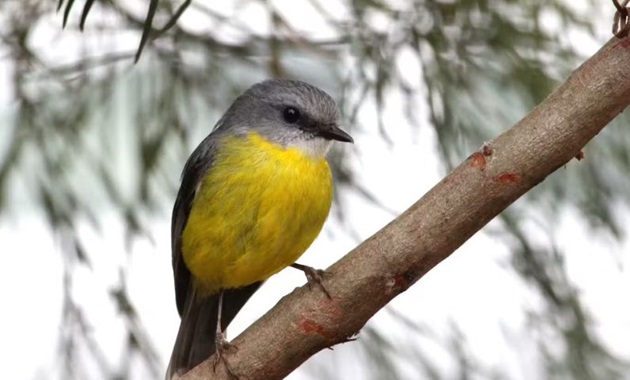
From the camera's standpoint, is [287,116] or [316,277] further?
[287,116]

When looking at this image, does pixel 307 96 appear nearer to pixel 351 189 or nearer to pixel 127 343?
pixel 351 189

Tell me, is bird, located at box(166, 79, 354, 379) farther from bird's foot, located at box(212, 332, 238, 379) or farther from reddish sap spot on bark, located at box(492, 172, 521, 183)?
reddish sap spot on bark, located at box(492, 172, 521, 183)

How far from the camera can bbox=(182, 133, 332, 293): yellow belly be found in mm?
2559

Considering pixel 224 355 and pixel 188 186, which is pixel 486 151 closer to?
pixel 224 355

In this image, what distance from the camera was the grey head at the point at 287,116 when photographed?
8.86 ft

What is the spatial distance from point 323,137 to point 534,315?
0.65m

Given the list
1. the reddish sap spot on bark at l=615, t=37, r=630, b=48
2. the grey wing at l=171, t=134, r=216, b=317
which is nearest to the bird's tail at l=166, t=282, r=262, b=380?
the grey wing at l=171, t=134, r=216, b=317

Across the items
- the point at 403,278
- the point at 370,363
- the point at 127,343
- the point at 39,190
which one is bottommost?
the point at 403,278

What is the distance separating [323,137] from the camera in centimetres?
270

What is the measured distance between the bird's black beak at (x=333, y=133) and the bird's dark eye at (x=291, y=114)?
0.12 metres

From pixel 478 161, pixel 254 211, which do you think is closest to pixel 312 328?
pixel 478 161

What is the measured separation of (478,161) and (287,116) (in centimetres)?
105

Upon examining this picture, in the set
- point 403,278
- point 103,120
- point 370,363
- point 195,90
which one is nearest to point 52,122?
point 103,120

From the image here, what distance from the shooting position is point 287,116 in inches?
111
